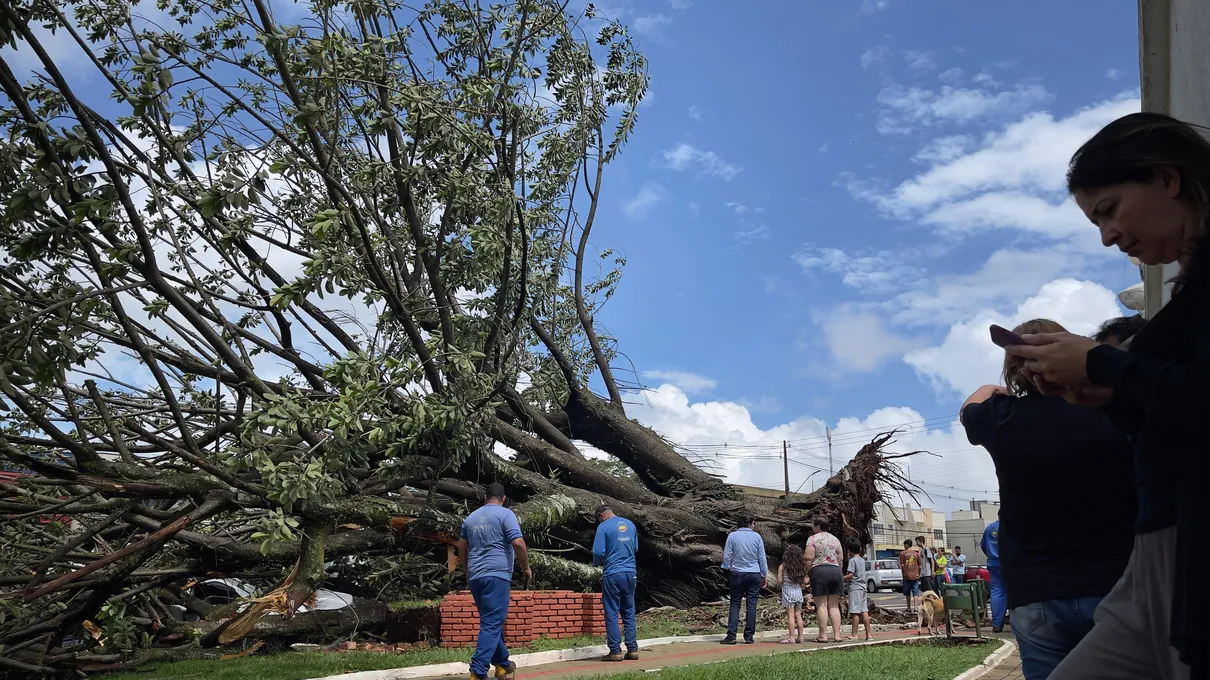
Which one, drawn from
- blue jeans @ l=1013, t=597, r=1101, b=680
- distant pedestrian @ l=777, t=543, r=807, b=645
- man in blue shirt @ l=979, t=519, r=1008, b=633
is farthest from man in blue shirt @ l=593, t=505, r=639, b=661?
blue jeans @ l=1013, t=597, r=1101, b=680

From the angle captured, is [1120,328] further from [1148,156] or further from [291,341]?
[291,341]

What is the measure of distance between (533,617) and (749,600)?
10.3 ft

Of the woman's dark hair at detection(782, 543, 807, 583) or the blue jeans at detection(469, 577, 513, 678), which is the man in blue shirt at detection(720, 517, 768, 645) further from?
the blue jeans at detection(469, 577, 513, 678)

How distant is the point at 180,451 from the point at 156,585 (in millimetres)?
2069

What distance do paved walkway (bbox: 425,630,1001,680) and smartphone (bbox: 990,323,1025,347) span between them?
7048 millimetres

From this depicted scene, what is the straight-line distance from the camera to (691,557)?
609 inches

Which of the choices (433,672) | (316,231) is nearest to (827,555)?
(433,672)

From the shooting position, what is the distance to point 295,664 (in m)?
9.81

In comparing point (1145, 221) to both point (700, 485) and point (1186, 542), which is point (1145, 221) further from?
point (700, 485)

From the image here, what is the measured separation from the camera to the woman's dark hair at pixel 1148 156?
203 cm

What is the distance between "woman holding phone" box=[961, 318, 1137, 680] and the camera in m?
2.99

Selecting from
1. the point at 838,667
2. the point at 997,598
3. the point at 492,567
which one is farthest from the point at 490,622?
the point at 997,598

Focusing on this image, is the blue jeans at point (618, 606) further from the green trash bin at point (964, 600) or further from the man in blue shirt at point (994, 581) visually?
the man in blue shirt at point (994, 581)

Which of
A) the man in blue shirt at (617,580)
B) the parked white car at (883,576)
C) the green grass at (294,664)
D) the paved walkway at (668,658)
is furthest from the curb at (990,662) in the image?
the parked white car at (883,576)
